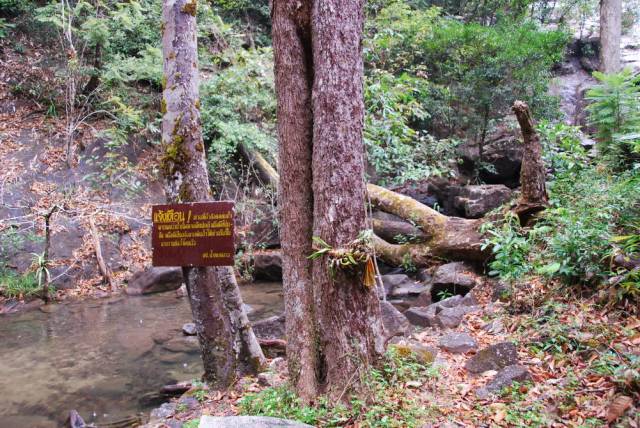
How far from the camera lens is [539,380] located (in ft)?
11.2

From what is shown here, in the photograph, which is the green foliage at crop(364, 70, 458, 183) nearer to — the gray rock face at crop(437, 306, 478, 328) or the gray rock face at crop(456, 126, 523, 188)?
the gray rock face at crop(456, 126, 523, 188)

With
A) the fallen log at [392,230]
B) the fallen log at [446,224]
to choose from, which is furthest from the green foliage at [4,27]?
the fallen log at [392,230]

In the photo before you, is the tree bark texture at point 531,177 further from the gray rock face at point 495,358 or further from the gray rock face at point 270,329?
the gray rock face at point 270,329

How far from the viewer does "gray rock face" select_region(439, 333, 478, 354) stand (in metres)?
4.29

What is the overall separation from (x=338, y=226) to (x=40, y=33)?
1503 centimetres

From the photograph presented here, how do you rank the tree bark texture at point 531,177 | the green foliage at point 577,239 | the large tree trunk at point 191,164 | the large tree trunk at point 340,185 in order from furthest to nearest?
the tree bark texture at point 531,177, the large tree trunk at point 191,164, the green foliage at point 577,239, the large tree trunk at point 340,185

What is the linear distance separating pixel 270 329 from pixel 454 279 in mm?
2790

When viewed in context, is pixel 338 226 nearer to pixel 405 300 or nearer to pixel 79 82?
pixel 405 300

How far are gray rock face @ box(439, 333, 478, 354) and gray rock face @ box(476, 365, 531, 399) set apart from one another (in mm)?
787

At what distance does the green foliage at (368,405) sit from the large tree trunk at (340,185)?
13cm

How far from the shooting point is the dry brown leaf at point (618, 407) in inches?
105

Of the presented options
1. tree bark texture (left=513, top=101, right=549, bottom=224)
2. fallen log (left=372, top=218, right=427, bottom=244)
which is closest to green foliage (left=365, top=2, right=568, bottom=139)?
fallen log (left=372, top=218, right=427, bottom=244)

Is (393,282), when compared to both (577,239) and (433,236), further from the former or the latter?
(577,239)

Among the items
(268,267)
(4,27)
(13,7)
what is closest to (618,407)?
(268,267)
